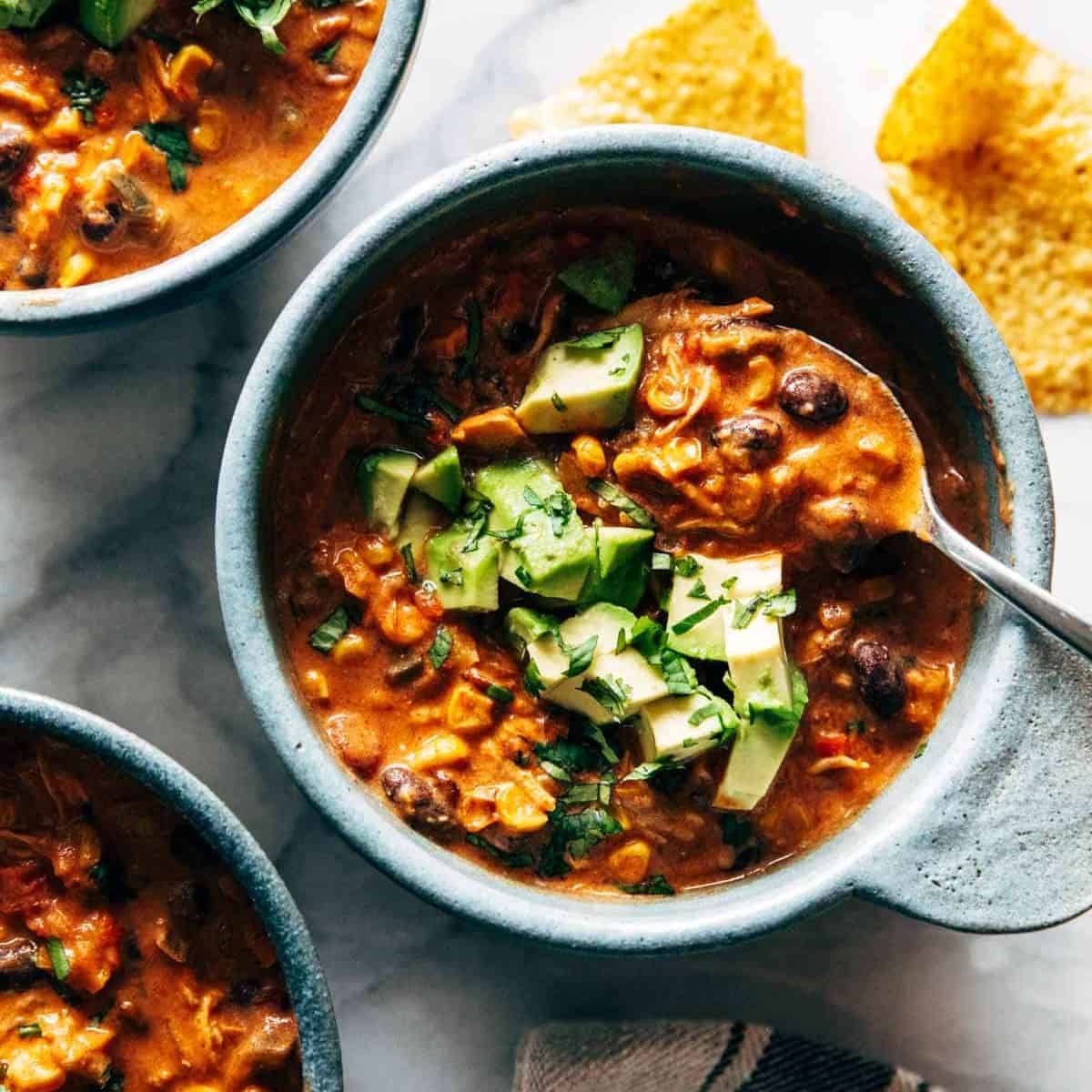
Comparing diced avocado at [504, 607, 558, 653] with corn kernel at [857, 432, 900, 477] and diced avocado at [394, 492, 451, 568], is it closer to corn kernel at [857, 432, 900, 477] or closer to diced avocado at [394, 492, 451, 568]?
diced avocado at [394, 492, 451, 568]

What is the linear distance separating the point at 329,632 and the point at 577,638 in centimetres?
37

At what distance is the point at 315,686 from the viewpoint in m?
2.39

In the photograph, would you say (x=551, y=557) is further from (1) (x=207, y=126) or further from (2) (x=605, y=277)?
(1) (x=207, y=126)

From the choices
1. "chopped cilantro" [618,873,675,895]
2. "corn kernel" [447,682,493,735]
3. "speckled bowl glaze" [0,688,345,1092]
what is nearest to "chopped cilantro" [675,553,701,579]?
"corn kernel" [447,682,493,735]

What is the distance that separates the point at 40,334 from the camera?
2418 mm

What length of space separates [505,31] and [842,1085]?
74.1 inches

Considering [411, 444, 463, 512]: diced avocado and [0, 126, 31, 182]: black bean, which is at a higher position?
[0, 126, 31, 182]: black bean

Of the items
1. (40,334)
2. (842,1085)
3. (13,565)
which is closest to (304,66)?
(40,334)

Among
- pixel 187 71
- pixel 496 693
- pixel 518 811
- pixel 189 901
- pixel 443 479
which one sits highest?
pixel 187 71

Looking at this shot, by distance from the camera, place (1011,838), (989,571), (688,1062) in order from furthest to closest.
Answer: (688,1062), (989,571), (1011,838)

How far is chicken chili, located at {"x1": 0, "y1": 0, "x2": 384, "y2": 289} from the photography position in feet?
8.08

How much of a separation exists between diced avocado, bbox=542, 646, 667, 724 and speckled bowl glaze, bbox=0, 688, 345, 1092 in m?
0.49

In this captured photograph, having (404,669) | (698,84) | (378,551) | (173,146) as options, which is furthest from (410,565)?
(698,84)

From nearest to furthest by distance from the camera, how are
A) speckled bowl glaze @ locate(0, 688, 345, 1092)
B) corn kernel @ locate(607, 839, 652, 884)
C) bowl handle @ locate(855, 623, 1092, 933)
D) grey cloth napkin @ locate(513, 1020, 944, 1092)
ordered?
bowl handle @ locate(855, 623, 1092, 933)
speckled bowl glaze @ locate(0, 688, 345, 1092)
corn kernel @ locate(607, 839, 652, 884)
grey cloth napkin @ locate(513, 1020, 944, 1092)
